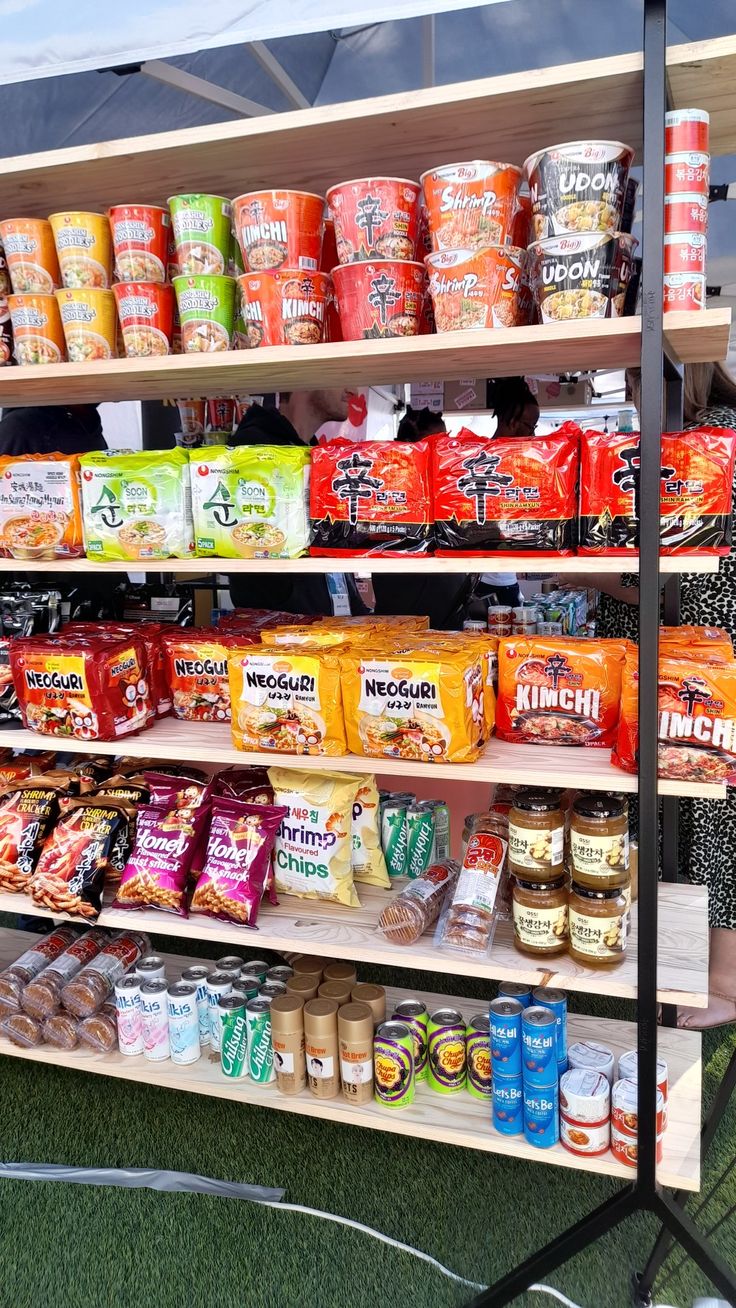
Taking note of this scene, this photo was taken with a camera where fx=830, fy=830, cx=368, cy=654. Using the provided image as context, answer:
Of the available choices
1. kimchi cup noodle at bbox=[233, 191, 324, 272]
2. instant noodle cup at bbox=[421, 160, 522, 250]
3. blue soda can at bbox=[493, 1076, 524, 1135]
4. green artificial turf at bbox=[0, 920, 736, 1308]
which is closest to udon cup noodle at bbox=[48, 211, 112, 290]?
kimchi cup noodle at bbox=[233, 191, 324, 272]

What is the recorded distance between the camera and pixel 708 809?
92.0 inches

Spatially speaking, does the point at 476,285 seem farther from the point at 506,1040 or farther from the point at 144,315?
the point at 506,1040

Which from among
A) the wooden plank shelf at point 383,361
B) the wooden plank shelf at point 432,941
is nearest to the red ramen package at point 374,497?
the wooden plank shelf at point 383,361

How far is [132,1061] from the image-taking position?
2.22 metres

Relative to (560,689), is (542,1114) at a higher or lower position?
lower

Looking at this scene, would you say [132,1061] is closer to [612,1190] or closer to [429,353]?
[612,1190]

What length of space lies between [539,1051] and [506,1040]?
0.08 meters

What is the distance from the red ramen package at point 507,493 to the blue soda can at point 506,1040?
1.01m

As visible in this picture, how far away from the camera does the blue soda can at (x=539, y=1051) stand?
178cm

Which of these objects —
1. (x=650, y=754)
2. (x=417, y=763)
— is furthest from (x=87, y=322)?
(x=650, y=754)

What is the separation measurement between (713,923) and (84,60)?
2.66m

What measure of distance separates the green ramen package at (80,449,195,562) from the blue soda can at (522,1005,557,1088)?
4.25ft

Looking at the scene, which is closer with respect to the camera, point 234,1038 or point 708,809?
point 234,1038

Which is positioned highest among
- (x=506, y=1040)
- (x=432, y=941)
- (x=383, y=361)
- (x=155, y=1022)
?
(x=383, y=361)
